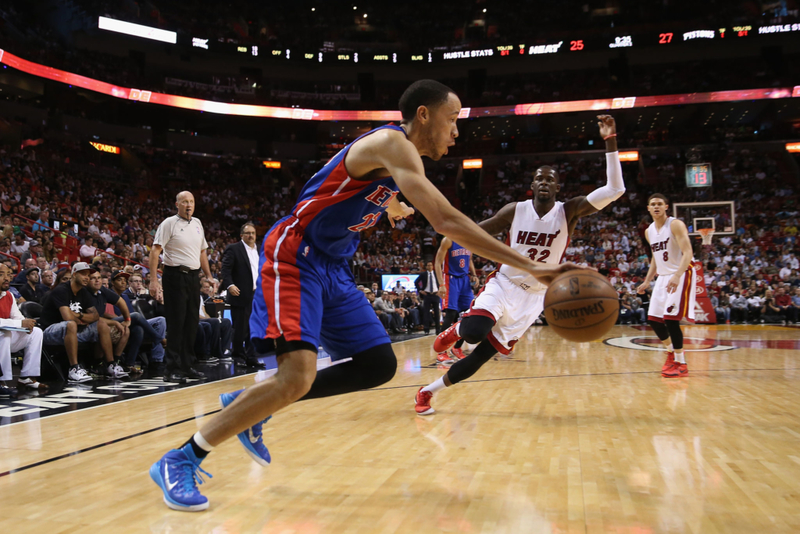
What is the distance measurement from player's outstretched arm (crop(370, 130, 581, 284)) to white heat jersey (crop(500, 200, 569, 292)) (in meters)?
2.57

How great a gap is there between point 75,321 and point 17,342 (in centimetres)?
66

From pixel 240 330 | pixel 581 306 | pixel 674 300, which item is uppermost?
pixel 581 306

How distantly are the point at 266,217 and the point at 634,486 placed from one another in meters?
27.1

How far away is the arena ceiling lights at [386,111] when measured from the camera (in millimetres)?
25812

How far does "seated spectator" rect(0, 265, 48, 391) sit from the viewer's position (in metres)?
5.08

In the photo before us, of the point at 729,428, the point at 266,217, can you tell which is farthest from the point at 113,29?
the point at 729,428

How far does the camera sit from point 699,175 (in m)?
27.1

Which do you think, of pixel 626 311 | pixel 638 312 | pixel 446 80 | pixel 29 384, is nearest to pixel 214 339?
pixel 29 384

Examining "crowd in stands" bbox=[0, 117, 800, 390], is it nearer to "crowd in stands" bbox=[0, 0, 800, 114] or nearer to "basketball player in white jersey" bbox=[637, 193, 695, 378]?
"crowd in stands" bbox=[0, 0, 800, 114]

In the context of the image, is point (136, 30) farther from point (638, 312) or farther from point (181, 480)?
point (181, 480)

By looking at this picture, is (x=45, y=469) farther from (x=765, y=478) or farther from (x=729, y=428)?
(x=729, y=428)

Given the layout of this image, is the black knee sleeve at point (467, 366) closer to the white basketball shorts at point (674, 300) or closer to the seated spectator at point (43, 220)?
the white basketball shorts at point (674, 300)

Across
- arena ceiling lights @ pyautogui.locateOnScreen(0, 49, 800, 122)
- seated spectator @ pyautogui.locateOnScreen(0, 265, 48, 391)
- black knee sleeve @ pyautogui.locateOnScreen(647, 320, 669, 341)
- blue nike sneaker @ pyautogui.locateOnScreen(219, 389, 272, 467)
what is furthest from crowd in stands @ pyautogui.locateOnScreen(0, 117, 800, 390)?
black knee sleeve @ pyautogui.locateOnScreen(647, 320, 669, 341)

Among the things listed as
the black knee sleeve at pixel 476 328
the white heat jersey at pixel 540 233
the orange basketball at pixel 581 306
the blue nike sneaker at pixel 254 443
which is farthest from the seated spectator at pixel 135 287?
the orange basketball at pixel 581 306
